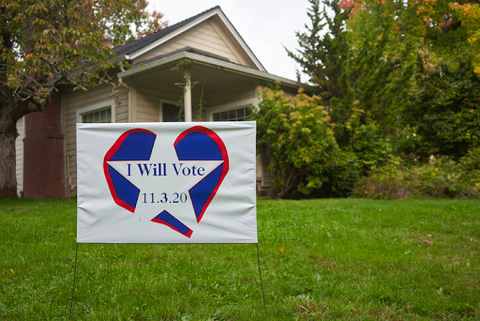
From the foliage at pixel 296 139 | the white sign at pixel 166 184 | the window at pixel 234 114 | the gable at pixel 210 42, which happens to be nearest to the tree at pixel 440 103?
the foliage at pixel 296 139

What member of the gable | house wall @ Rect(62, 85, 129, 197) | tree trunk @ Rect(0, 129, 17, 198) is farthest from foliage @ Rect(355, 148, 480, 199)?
tree trunk @ Rect(0, 129, 17, 198)

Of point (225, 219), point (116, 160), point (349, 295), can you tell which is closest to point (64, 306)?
point (116, 160)

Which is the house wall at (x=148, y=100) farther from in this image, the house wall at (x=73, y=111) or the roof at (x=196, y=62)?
the house wall at (x=73, y=111)

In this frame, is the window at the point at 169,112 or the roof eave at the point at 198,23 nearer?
the roof eave at the point at 198,23

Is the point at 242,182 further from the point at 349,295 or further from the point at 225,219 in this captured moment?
the point at 349,295

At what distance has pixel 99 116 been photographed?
13.2m

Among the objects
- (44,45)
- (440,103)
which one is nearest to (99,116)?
(44,45)

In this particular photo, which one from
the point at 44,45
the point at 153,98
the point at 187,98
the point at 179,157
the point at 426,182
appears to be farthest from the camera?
the point at 153,98

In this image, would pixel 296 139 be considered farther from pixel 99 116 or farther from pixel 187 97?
pixel 99 116

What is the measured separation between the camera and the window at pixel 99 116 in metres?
12.9

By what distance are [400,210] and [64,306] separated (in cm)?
641

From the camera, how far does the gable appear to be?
13284mm

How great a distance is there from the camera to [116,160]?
2.92 metres

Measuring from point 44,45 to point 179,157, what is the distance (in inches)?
261
